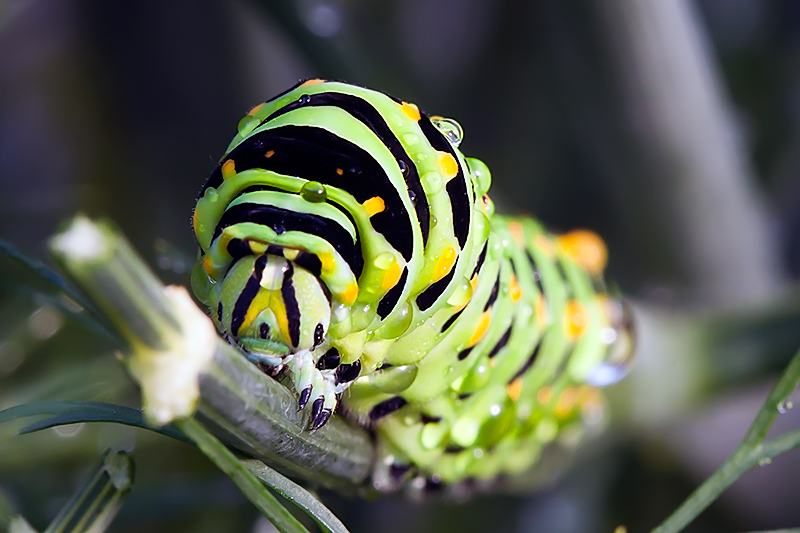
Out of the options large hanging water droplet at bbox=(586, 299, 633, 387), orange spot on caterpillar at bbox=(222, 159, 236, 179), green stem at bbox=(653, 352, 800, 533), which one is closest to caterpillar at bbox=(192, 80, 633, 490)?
orange spot on caterpillar at bbox=(222, 159, 236, 179)

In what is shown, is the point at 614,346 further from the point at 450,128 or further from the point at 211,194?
the point at 211,194

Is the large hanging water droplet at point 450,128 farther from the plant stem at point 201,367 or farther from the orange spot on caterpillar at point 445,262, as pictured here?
the plant stem at point 201,367

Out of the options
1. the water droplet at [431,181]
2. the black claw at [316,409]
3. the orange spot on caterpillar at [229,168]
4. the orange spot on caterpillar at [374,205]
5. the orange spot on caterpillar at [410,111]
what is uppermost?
the orange spot on caterpillar at [410,111]

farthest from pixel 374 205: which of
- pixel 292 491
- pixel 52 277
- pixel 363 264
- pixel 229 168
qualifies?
pixel 52 277

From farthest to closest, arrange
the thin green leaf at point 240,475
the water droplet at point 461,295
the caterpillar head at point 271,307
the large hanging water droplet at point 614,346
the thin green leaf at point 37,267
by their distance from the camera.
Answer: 1. the large hanging water droplet at point 614,346
2. the water droplet at point 461,295
3. the thin green leaf at point 37,267
4. the caterpillar head at point 271,307
5. the thin green leaf at point 240,475

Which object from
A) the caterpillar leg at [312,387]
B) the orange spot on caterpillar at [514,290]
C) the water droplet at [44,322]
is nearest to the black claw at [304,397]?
the caterpillar leg at [312,387]

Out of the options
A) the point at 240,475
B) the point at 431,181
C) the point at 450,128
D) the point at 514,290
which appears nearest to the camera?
the point at 240,475

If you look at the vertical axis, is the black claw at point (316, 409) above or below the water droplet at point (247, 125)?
below
